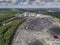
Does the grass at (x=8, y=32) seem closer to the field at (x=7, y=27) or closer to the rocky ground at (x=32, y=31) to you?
the field at (x=7, y=27)

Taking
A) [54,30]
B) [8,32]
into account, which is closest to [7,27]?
[8,32]

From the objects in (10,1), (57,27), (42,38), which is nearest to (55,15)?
(57,27)

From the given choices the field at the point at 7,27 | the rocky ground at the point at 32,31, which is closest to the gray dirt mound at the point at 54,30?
the rocky ground at the point at 32,31

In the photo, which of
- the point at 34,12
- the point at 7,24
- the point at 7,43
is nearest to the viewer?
the point at 7,43

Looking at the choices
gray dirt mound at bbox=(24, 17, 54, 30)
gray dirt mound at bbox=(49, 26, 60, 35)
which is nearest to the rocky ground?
gray dirt mound at bbox=(24, 17, 54, 30)

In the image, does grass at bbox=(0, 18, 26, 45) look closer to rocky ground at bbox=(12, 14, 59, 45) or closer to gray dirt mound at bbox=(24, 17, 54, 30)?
rocky ground at bbox=(12, 14, 59, 45)

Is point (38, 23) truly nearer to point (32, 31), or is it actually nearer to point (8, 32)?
point (32, 31)

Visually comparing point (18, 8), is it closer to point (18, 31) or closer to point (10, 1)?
point (10, 1)
